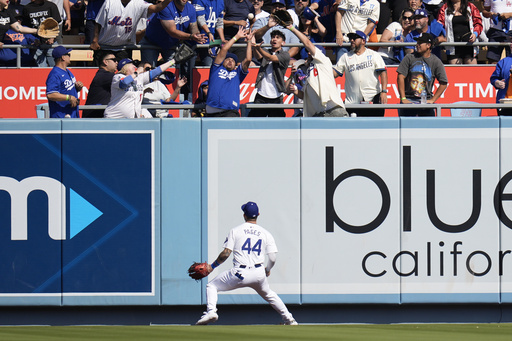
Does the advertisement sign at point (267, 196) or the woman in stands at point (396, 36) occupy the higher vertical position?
the woman in stands at point (396, 36)

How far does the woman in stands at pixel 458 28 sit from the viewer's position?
57.3 ft

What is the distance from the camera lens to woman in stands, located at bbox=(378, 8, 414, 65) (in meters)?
17.3

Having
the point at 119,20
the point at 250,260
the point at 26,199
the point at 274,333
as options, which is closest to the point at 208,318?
the point at 250,260

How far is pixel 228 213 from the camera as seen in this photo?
1255cm

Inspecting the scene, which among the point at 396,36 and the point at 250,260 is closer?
the point at 250,260

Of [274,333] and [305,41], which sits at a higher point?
[305,41]

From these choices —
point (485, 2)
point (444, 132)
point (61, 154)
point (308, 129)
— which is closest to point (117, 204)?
point (61, 154)

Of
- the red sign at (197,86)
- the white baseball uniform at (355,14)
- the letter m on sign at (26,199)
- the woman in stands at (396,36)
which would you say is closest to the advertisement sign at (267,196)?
the letter m on sign at (26,199)

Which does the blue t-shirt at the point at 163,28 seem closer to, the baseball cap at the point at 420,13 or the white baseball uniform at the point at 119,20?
the white baseball uniform at the point at 119,20

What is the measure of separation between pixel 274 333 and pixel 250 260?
1.86 m

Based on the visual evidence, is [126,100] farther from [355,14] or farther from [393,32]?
[393,32]

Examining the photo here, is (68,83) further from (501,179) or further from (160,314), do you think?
(501,179)

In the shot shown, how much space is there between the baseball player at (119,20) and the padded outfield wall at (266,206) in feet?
12.8

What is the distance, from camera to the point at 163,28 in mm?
15797
